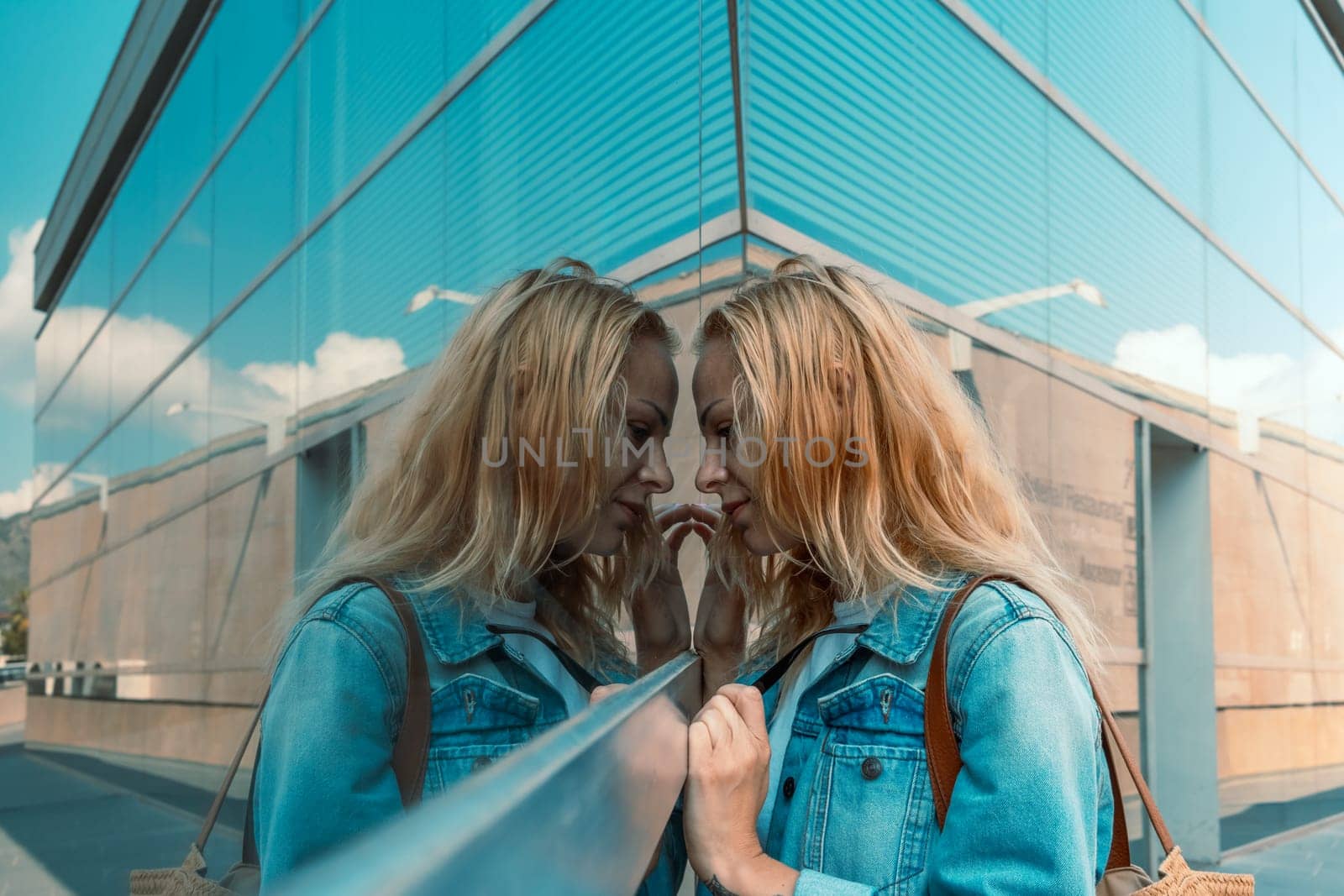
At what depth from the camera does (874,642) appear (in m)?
1.10

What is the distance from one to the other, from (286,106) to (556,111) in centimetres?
36

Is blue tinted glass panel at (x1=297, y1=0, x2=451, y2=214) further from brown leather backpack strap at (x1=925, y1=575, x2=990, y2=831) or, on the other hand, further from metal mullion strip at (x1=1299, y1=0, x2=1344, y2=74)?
metal mullion strip at (x1=1299, y1=0, x2=1344, y2=74)

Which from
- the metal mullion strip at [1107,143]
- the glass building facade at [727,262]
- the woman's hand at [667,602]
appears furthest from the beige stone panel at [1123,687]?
the woman's hand at [667,602]

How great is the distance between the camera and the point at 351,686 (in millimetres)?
564

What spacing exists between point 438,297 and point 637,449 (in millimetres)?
300

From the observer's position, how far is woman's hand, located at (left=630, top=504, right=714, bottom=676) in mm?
1557

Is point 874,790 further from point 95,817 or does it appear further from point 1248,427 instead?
point 1248,427

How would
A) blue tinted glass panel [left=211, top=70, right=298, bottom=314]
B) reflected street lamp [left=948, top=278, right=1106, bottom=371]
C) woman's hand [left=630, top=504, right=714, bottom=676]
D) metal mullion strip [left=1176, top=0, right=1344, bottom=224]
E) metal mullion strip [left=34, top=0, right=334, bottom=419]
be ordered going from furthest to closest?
metal mullion strip [left=1176, top=0, right=1344, bottom=224]
reflected street lamp [left=948, top=278, right=1106, bottom=371]
woman's hand [left=630, top=504, right=714, bottom=676]
blue tinted glass panel [left=211, top=70, right=298, bottom=314]
metal mullion strip [left=34, top=0, right=334, bottom=419]

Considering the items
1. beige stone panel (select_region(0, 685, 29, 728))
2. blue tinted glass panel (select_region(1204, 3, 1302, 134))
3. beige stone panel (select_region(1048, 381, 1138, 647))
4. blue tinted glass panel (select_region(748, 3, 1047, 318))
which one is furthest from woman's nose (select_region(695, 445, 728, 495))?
blue tinted glass panel (select_region(1204, 3, 1302, 134))

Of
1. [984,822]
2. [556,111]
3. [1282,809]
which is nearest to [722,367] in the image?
[556,111]

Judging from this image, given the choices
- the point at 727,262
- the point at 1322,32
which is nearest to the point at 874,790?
the point at 727,262

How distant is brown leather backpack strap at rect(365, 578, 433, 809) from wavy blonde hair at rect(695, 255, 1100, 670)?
0.61m

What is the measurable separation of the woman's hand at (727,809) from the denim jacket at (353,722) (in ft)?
0.75

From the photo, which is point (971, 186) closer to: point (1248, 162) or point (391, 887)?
point (1248, 162)
